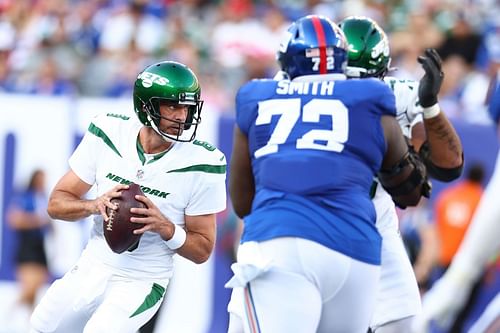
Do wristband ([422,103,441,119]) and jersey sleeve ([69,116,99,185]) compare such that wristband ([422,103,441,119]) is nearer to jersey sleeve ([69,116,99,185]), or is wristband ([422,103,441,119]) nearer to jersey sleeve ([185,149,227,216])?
jersey sleeve ([185,149,227,216])

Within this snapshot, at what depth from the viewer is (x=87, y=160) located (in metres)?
5.71

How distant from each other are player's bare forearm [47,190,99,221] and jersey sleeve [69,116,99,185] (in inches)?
4.6

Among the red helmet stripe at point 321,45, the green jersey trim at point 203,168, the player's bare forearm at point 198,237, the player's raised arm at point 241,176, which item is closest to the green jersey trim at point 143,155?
the green jersey trim at point 203,168

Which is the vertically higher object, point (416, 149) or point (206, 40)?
point (416, 149)

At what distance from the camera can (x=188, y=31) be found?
14438mm

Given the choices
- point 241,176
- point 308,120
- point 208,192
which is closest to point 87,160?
point 208,192

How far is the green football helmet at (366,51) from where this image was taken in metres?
5.86

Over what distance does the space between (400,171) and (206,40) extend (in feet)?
30.1

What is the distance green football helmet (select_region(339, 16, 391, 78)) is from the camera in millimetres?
5859

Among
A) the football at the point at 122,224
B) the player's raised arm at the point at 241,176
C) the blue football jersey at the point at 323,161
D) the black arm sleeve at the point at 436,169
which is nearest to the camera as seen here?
the blue football jersey at the point at 323,161

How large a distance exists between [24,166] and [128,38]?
10.8ft

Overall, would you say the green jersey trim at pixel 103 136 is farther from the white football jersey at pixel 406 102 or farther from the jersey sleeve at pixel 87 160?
the white football jersey at pixel 406 102

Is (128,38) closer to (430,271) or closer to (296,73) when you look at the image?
(430,271)

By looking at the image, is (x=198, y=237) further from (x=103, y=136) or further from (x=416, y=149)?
(x=416, y=149)
